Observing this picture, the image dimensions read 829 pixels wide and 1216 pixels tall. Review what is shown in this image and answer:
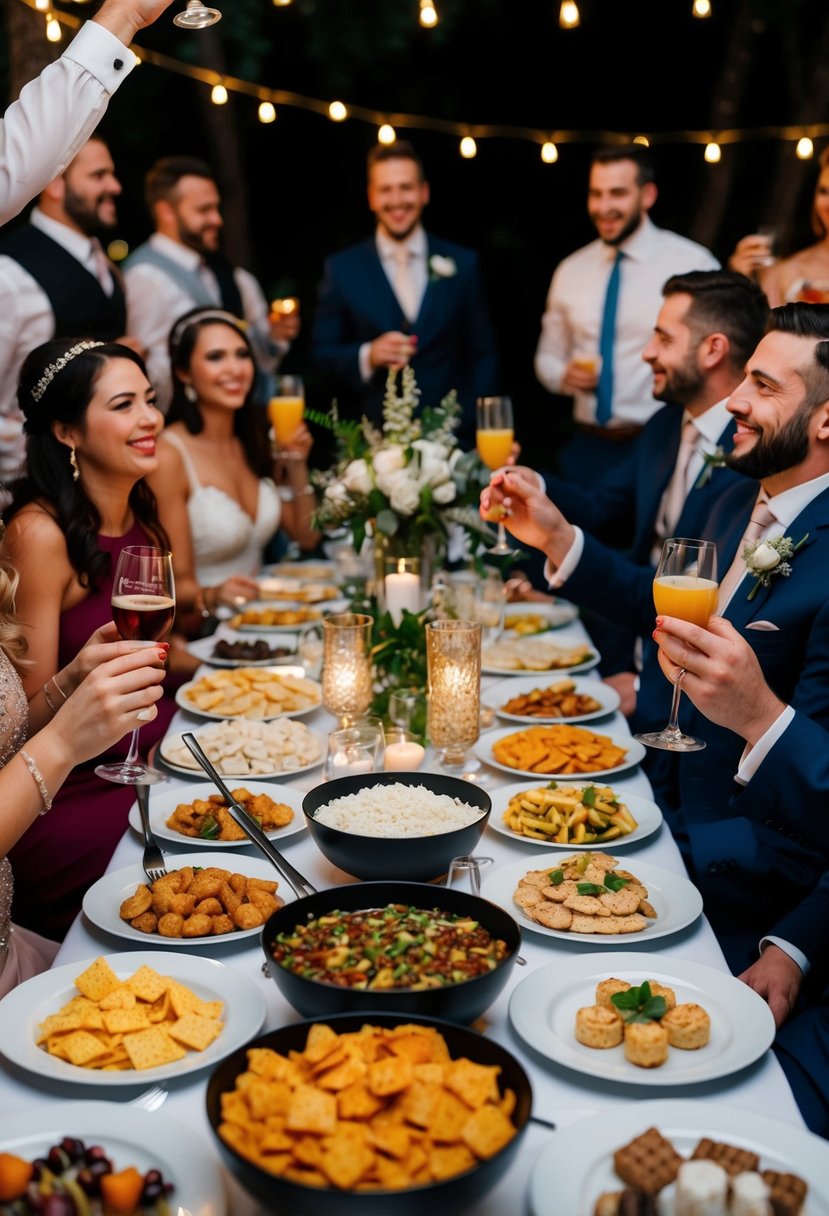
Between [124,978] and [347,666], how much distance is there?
898 millimetres

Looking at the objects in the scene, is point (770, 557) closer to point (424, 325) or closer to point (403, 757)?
point (403, 757)

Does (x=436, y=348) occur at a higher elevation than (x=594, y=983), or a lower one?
higher

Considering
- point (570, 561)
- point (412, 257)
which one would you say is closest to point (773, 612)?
point (570, 561)

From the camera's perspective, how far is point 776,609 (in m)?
2.15

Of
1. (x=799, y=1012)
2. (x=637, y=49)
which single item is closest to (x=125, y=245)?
(x=637, y=49)

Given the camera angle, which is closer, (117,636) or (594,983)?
(594,983)

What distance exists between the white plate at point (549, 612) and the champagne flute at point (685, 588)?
4.44 feet

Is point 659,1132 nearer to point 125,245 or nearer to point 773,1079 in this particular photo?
point 773,1079

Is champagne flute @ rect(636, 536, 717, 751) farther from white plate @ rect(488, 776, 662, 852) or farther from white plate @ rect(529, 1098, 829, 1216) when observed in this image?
white plate @ rect(529, 1098, 829, 1216)

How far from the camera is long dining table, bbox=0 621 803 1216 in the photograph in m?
1.14

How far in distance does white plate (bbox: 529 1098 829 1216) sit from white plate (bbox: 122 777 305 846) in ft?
2.60

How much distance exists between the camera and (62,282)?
423cm

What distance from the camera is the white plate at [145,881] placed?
150 centimetres

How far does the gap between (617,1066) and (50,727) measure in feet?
2.88
